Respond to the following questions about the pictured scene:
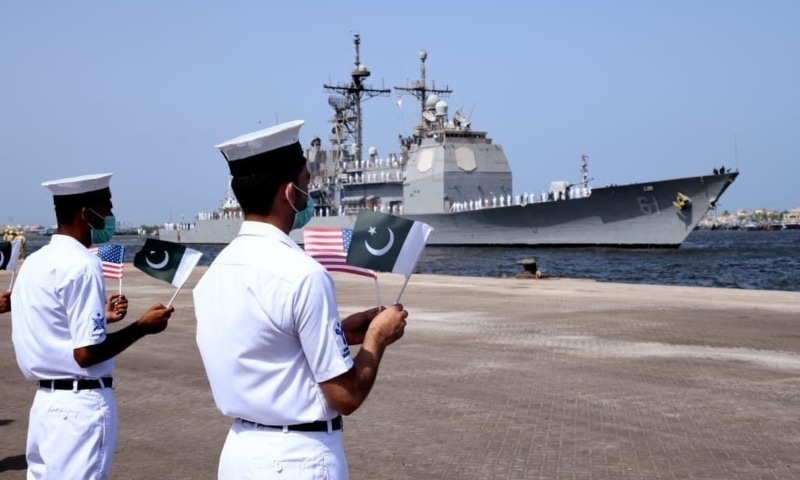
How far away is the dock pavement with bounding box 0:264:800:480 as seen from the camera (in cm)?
542

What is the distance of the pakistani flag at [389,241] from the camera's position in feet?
9.27

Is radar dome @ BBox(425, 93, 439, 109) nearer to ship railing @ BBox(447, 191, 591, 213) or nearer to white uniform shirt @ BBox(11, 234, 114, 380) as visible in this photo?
ship railing @ BBox(447, 191, 591, 213)

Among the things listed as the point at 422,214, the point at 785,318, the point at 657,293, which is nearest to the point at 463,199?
the point at 422,214

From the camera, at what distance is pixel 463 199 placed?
5394 centimetres

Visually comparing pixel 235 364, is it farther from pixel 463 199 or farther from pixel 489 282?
pixel 463 199

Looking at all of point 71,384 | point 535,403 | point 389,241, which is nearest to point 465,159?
point 535,403

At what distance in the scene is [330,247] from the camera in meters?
3.50

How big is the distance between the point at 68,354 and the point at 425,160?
5110cm

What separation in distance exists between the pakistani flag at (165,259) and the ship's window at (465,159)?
49.2 meters

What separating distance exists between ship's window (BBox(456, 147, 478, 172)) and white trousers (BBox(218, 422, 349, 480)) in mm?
51304

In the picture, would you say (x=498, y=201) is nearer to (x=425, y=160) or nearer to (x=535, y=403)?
(x=425, y=160)

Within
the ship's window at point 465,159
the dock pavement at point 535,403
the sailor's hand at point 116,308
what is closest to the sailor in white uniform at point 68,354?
the sailor's hand at point 116,308

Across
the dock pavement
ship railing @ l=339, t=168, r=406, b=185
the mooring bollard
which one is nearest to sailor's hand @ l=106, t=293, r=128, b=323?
the dock pavement

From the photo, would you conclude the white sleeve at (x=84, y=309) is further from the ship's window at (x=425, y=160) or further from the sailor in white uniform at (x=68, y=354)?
the ship's window at (x=425, y=160)
